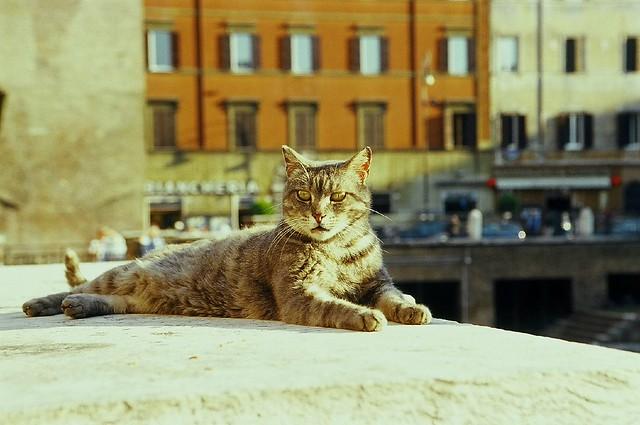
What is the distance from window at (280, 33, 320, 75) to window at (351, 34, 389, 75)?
1.65 metres

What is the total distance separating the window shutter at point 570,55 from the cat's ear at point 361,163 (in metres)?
35.1

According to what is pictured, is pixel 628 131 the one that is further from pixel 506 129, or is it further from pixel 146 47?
pixel 146 47

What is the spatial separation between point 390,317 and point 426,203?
106 feet

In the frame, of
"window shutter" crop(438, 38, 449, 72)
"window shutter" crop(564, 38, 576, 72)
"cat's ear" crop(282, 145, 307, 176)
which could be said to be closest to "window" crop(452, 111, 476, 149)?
"window shutter" crop(438, 38, 449, 72)

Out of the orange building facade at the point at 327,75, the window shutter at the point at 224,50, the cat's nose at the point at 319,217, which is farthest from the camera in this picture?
the window shutter at the point at 224,50

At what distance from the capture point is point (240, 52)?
3550 centimetres

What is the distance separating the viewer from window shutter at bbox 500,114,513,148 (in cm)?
3781

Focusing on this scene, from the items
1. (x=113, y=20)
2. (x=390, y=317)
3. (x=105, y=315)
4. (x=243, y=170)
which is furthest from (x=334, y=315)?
(x=243, y=170)

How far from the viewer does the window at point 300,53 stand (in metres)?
35.8

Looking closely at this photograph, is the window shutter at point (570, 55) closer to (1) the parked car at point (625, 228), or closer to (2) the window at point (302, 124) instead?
(1) the parked car at point (625, 228)

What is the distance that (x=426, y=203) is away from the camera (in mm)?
36625

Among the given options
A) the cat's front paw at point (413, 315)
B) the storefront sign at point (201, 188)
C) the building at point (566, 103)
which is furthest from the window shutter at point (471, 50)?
the cat's front paw at point (413, 315)

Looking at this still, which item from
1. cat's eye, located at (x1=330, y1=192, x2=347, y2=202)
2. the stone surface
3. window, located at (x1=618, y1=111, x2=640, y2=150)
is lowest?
the stone surface

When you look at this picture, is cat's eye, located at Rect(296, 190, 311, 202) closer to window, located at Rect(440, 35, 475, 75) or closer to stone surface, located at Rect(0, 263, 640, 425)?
stone surface, located at Rect(0, 263, 640, 425)
